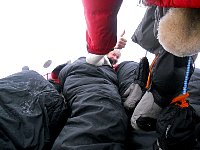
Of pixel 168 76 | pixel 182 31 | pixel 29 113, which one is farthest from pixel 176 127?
pixel 29 113

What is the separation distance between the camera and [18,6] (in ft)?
4.49

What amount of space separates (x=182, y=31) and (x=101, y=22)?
0.17 m

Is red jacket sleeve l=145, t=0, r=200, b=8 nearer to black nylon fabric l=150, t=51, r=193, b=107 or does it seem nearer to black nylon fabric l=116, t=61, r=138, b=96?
black nylon fabric l=150, t=51, r=193, b=107

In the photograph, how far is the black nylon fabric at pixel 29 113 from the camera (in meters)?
0.64

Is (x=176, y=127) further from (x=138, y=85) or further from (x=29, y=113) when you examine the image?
(x=29, y=113)

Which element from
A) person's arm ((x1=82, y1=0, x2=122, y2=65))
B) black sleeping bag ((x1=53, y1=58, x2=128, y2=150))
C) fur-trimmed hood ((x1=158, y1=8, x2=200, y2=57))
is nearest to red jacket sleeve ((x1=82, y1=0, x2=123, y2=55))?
person's arm ((x1=82, y1=0, x2=122, y2=65))

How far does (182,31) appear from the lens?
17.8 inches

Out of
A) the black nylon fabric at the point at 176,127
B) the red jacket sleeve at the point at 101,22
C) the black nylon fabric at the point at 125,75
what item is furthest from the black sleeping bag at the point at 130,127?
the red jacket sleeve at the point at 101,22

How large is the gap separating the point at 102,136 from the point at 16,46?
38.0 inches

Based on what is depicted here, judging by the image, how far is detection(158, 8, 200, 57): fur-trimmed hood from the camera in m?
0.45

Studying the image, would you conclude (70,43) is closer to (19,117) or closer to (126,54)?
(126,54)

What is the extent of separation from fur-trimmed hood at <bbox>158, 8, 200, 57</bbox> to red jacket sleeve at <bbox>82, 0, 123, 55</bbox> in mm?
109

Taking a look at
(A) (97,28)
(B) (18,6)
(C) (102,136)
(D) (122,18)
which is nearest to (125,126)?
(C) (102,136)

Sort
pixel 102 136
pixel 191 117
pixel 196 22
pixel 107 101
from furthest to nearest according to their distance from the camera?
1. pixel 107 101
2. pixel 102 136
3. pixel 191 117
4. pixel 196 22
